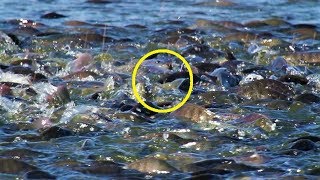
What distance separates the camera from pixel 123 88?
419 inches

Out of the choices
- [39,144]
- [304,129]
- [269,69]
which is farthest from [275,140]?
[269,69]

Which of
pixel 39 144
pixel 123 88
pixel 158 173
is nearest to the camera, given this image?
pixel 158 173

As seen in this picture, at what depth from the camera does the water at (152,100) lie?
7.84 metres

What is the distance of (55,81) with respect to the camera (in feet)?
36.8

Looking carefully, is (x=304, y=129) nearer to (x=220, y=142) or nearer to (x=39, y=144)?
(x=220, y=142)

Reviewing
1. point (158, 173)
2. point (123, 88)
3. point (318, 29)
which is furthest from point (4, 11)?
point (158, 173)

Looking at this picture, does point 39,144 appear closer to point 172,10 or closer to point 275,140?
point 275,140

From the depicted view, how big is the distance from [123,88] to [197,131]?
2.04m

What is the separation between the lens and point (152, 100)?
1028cm

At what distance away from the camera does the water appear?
25.7 ft

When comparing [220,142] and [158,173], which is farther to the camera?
[220,142]

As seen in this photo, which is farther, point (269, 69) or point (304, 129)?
point (269, 69)

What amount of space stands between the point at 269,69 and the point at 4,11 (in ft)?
20.7

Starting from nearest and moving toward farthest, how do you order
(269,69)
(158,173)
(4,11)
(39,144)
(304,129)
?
(158,173)
(39,144)
(304,129)
(269,69)
(4,11)
